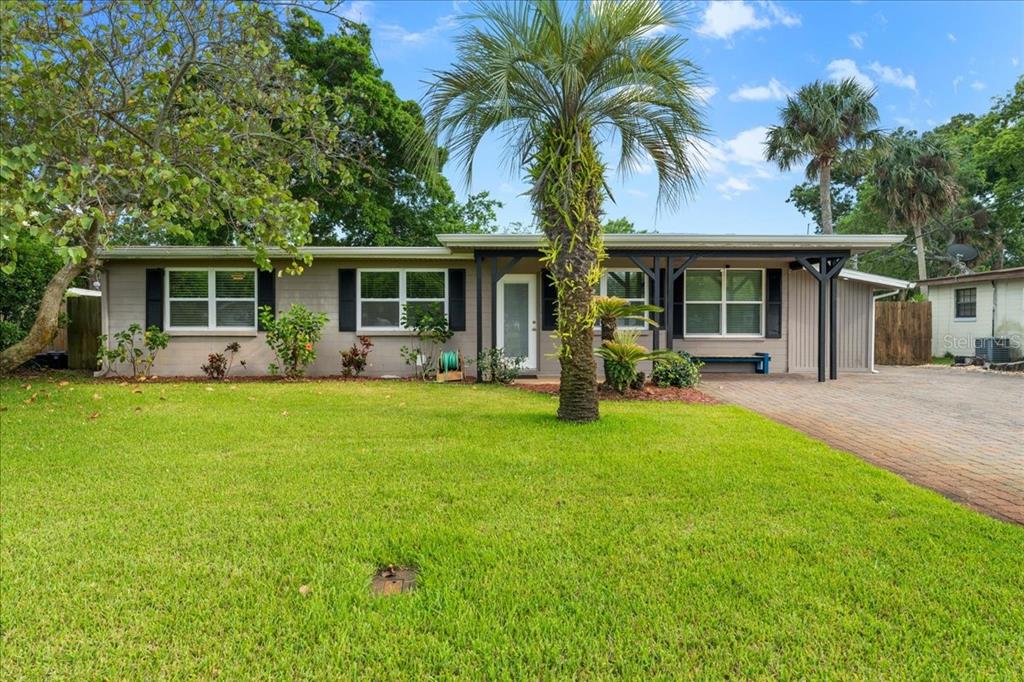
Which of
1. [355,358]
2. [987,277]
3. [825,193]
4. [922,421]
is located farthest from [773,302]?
[825,193]

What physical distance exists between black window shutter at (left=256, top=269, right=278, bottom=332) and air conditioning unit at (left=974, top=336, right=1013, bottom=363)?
735 inches

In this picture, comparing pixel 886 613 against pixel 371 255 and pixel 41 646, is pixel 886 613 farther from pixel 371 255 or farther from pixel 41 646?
pixel 371 255

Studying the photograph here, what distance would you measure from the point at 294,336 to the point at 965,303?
20241 mm

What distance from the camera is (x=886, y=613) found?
2.17 metres

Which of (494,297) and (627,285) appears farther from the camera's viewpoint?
(627,285)

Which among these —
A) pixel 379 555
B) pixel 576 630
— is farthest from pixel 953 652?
pixel 379 555

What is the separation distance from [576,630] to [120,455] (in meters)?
4.37

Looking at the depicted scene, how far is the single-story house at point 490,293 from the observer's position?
9883 millimetres

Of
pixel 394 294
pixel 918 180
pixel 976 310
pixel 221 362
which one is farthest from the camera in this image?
pixel 918 180

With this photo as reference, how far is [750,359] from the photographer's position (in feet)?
37.3

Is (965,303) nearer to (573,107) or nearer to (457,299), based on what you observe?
(457,299)

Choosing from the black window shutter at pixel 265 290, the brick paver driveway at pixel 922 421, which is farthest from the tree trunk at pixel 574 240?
the black window shutter at pixel 265 290

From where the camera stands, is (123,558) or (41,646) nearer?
(41,646)

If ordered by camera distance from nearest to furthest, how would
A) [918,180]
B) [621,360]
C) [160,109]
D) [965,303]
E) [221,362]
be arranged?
[160,109] → [621,360] → [221,362] → [965,303] → [918,180]
